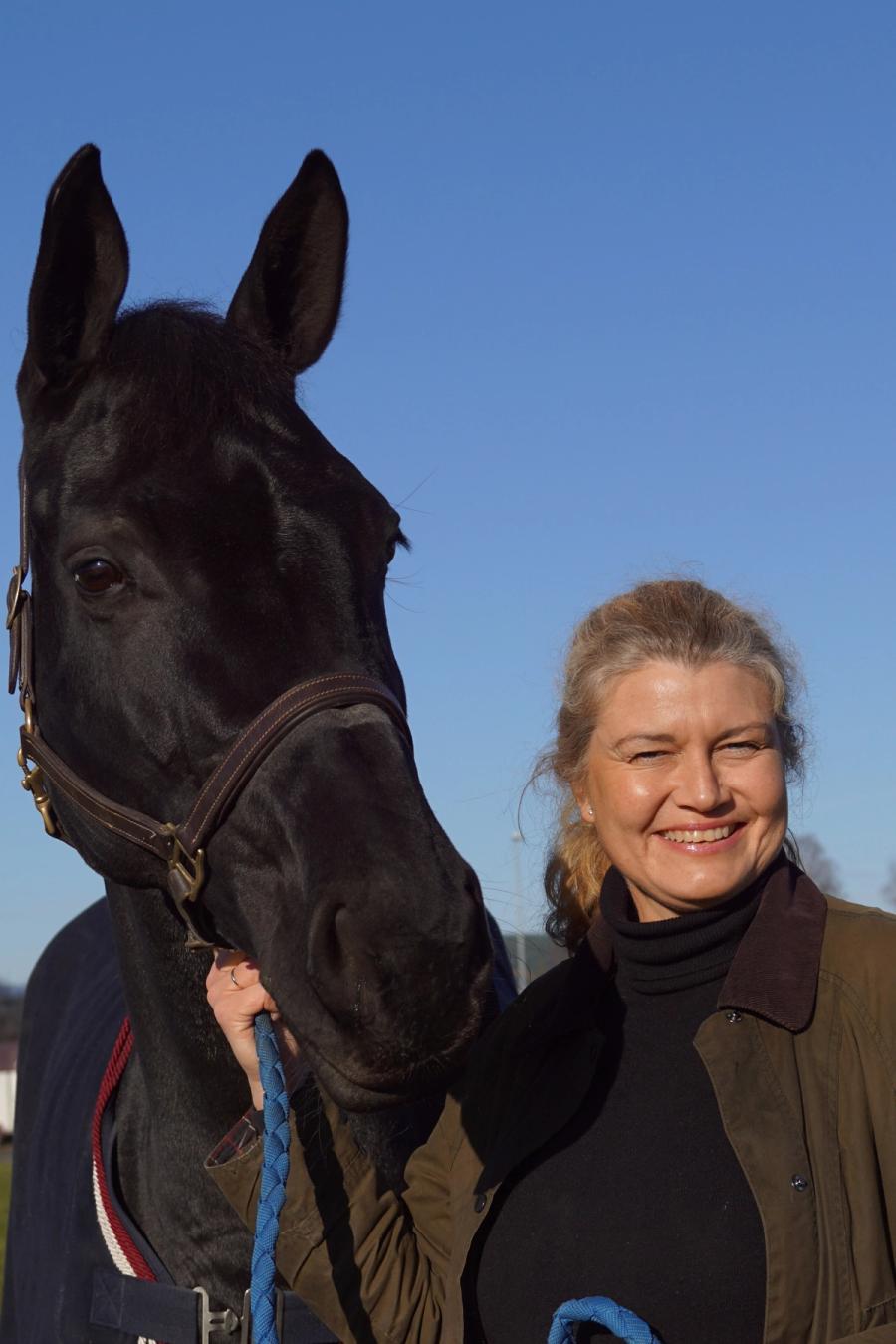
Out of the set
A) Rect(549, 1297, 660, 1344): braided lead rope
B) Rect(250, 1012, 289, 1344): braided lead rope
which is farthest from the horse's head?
Rect(549, 1297, 660, 1344): braided lead rope

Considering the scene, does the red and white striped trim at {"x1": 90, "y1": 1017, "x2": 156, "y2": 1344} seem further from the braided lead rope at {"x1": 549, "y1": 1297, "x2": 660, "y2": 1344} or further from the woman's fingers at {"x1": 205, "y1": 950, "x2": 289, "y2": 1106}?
the braided lead rope at {"x1": 549, "y1": 1297, "x2": 660, "y2": 1344}

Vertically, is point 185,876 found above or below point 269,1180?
above

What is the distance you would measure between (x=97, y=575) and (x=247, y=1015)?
0.86 meters

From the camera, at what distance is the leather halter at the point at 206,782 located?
8.27 ft

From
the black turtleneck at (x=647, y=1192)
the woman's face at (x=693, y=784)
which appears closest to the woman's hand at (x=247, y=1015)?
the black turtleneck at (x=647, y=1192)

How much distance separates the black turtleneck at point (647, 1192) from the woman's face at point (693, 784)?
0.07m

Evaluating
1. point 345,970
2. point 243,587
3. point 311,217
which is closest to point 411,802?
point 345,970

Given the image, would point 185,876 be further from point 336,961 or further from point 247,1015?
point 336,961

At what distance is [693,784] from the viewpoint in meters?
2.69

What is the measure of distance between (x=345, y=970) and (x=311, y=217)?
1.95 metres

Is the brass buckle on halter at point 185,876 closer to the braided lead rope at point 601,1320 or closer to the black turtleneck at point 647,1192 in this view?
the black turtleneck at point 647,1192

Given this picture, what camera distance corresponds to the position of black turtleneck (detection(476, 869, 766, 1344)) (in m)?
2.35

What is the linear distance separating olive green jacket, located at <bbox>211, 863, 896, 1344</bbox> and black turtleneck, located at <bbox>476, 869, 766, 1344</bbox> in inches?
1.8

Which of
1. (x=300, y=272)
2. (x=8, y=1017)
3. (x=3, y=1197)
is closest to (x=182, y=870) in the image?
(x=300, y=272)
